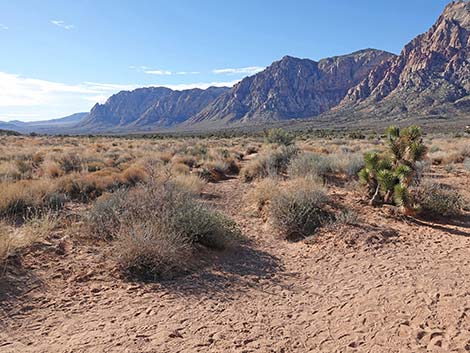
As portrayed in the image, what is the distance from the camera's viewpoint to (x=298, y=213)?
8133mm

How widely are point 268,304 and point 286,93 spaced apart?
183261 mm

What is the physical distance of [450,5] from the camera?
172875mm

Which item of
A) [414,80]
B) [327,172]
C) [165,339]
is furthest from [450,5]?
[165,339]

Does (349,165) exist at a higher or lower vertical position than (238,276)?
higher

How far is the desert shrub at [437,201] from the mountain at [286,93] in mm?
156792

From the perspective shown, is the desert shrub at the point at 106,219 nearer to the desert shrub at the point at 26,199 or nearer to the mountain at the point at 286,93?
the desert shrub at the point at 26,199

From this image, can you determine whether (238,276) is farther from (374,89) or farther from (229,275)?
(374,89)

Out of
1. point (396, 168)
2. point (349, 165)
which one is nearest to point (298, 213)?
point (396, 168)

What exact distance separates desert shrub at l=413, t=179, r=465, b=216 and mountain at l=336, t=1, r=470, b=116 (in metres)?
104

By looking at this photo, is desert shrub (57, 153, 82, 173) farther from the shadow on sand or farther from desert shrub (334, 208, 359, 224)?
desert shrub (334, 208, 359, 224)

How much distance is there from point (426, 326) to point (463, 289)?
1.17 meters

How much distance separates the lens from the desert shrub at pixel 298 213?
7.98m

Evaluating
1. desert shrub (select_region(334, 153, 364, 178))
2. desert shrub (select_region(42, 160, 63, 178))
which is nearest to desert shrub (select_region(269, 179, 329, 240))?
desert shrub (select_region(334, 153, 364, 178))

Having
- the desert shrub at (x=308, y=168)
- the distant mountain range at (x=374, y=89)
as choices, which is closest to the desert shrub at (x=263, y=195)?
the desert shrub at (x=308, y=168)
